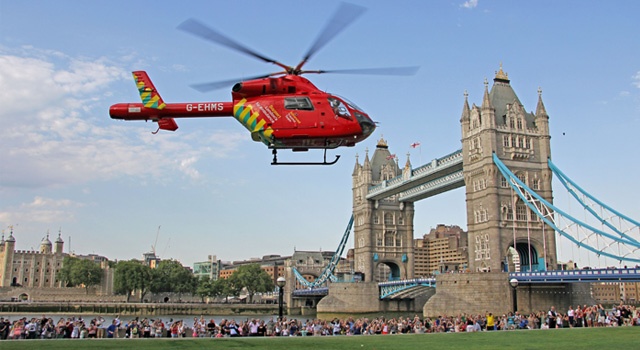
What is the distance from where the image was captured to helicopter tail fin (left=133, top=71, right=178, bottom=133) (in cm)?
2041

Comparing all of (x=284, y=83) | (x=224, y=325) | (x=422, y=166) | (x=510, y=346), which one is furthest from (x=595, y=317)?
(x=422, y=166)

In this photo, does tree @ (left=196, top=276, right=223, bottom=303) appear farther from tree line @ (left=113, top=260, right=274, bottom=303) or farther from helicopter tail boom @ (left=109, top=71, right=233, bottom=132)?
helicopter tail boom @ (left=109, top=71, right=233, bottom=132)

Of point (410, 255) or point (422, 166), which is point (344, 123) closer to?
point (422, 166)

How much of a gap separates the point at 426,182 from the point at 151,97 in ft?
193

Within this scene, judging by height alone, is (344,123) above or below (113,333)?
above

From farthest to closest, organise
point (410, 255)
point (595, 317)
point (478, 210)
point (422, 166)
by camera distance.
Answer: point (410, 255) → point (422, 166) → point (478, 210) → point (595, 317)

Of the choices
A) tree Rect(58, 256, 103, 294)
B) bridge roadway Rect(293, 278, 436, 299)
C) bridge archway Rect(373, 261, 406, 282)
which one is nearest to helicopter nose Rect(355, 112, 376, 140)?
bridge roadway Rect(293, 278, 436, 299)

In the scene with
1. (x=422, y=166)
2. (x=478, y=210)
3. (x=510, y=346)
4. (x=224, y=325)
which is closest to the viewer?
(x=510, y=346)

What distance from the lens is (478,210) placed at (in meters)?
62.1

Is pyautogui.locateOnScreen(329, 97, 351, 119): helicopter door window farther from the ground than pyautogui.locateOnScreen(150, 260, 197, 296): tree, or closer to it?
farther from the ground

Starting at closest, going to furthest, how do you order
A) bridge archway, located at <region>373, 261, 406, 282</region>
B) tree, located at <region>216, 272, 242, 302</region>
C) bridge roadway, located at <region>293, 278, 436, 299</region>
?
1. bridge roadway, located at <region>293, 278, 436, 299</region>
2. bridge archway, located at <region>373, 261, 406, 282</region>
3. tree, located at <region>216, 272, 242, 302</region>

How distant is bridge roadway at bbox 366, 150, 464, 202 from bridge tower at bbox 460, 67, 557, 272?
444cm

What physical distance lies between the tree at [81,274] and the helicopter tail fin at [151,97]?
107539 mm

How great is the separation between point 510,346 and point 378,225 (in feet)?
222
